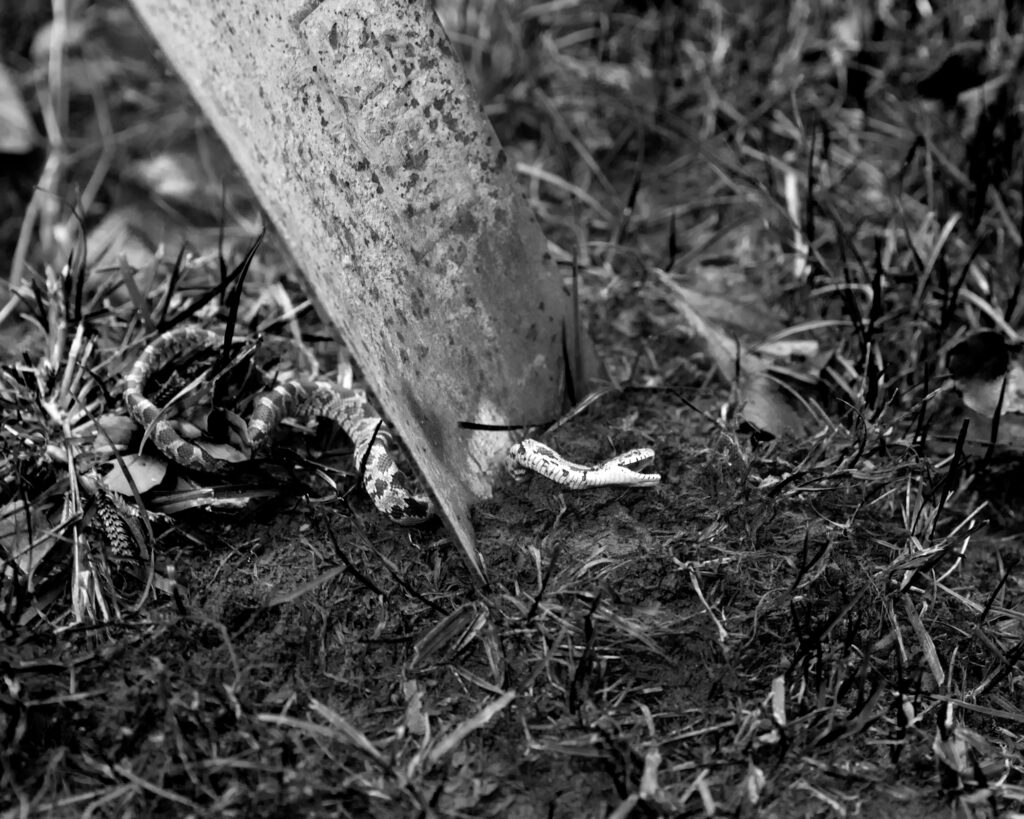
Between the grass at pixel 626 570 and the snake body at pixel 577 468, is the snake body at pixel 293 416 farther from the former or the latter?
the snake body at pixel 577 468

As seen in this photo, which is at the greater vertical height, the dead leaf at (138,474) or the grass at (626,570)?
the dead leaf at (138,474)

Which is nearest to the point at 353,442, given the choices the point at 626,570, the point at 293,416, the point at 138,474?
the point at 293,416

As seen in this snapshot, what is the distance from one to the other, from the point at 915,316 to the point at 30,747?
116 inches

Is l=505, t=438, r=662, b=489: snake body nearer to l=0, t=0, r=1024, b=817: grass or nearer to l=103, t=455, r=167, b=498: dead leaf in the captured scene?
l=0, t=0, r=1024, b=817: grass

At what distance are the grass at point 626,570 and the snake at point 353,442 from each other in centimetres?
6

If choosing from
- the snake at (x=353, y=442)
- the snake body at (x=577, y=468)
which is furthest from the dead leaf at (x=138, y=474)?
the snake body at (x=577, y=468)

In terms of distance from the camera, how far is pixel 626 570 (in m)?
2.77

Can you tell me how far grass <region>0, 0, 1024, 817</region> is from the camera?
2.42 metres

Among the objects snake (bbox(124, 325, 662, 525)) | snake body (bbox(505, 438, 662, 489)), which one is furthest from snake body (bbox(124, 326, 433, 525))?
snake body (bbox(505, 438, 662, 489))

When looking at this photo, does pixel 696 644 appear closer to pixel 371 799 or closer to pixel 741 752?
pixel 741 752

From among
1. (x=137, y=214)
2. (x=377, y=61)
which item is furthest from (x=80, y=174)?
(x=377, y=61)

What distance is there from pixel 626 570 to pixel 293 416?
44.1 inches

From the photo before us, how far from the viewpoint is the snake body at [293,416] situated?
2906mm

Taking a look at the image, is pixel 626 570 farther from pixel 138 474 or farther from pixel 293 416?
pixel 138 474
